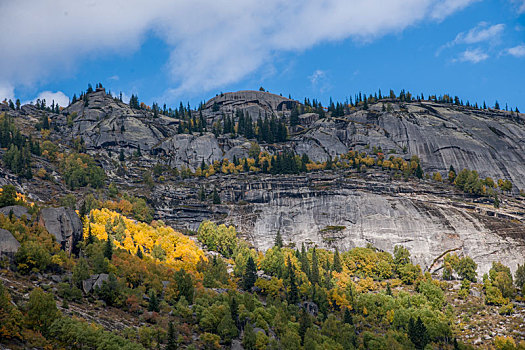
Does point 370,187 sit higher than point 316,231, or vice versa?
point 370,187

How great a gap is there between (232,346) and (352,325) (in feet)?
114

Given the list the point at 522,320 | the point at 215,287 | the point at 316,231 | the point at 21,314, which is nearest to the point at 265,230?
the point at 316,231

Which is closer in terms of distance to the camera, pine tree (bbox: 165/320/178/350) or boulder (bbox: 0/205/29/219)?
pine tree (bbox: 165/320/178/350)

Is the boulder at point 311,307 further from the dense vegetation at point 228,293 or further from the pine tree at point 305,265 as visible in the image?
the pine tree at point 305,265

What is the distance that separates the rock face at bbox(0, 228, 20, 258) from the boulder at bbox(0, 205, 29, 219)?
22984mm

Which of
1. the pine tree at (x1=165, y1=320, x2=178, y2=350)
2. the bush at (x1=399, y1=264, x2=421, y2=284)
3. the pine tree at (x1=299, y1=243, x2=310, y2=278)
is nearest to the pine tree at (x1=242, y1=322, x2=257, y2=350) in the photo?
the pine tree at (x1=165, y1=320, x2=178, y2=350)

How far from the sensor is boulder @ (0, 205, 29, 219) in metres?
119

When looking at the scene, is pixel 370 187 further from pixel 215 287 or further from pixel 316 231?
pixel 215 287

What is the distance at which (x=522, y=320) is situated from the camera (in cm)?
11944

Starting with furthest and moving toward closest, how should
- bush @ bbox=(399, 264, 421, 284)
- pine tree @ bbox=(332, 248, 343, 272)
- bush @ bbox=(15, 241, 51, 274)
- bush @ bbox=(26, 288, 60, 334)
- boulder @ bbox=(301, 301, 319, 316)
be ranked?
1. pine tree @ bbox=(332, 248, 343, 272)
2. bush @ bbox=(399, 264, 421, 284)
3. boulder @ bbox=(301, 301, 319, 316)
4. bush @ bbox=(15, 241, 51, 274)
5. bush @ bbox=(26, 288, 60, 334)

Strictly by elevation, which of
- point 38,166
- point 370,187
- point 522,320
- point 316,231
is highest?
point 38,166

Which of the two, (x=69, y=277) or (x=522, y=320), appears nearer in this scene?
(x=69, y=277)

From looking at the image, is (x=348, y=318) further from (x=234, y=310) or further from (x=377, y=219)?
(x=377, y=219)

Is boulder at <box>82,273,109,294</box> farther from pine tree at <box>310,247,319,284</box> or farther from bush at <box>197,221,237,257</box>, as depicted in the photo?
bush at <box>197,221,237,257</box>
